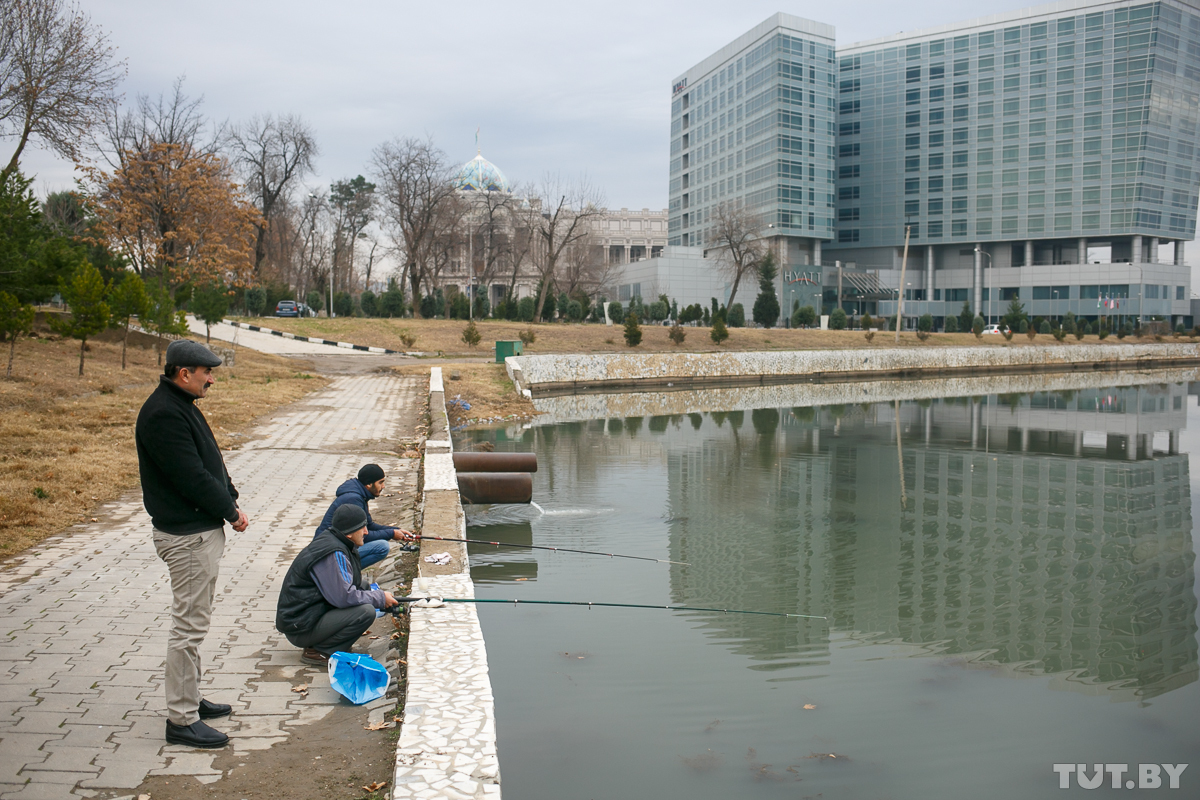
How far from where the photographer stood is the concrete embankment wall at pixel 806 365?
30.0 m

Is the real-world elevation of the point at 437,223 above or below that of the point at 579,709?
above

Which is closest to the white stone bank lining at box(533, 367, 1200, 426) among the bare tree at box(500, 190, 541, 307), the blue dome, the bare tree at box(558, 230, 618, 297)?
the bare tree at box(500, 190, 541, 307)

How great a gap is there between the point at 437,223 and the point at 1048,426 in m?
36.8

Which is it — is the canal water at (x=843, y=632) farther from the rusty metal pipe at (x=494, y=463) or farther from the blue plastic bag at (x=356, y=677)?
the blue plastic bag at (x=356, y=677)

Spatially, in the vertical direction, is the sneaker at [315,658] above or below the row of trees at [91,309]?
below

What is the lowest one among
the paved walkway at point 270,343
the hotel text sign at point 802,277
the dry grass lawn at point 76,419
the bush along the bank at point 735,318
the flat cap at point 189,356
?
the dry grass lawn at point 76,419

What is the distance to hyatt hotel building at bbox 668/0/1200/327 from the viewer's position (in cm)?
6950

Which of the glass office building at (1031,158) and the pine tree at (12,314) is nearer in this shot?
the pine tree at (12,314)

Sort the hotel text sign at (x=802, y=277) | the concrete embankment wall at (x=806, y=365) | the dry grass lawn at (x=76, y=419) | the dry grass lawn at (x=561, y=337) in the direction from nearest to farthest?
the dry grass lawn at (x=76, y=419) → the concrete embankment wall at (x=806, y=365) → the dry grass lawn at (x=561, y=337) → the hotel text sign at (x=802, y=277)

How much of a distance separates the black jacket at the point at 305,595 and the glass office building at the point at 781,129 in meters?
69.0

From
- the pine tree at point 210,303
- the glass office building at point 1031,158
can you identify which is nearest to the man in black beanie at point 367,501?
the pine tree at point 210,303

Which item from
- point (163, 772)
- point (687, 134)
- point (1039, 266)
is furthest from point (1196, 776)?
point (687, 134)

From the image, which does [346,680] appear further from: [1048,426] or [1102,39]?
[1102,39]

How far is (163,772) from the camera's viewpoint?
358 cm
